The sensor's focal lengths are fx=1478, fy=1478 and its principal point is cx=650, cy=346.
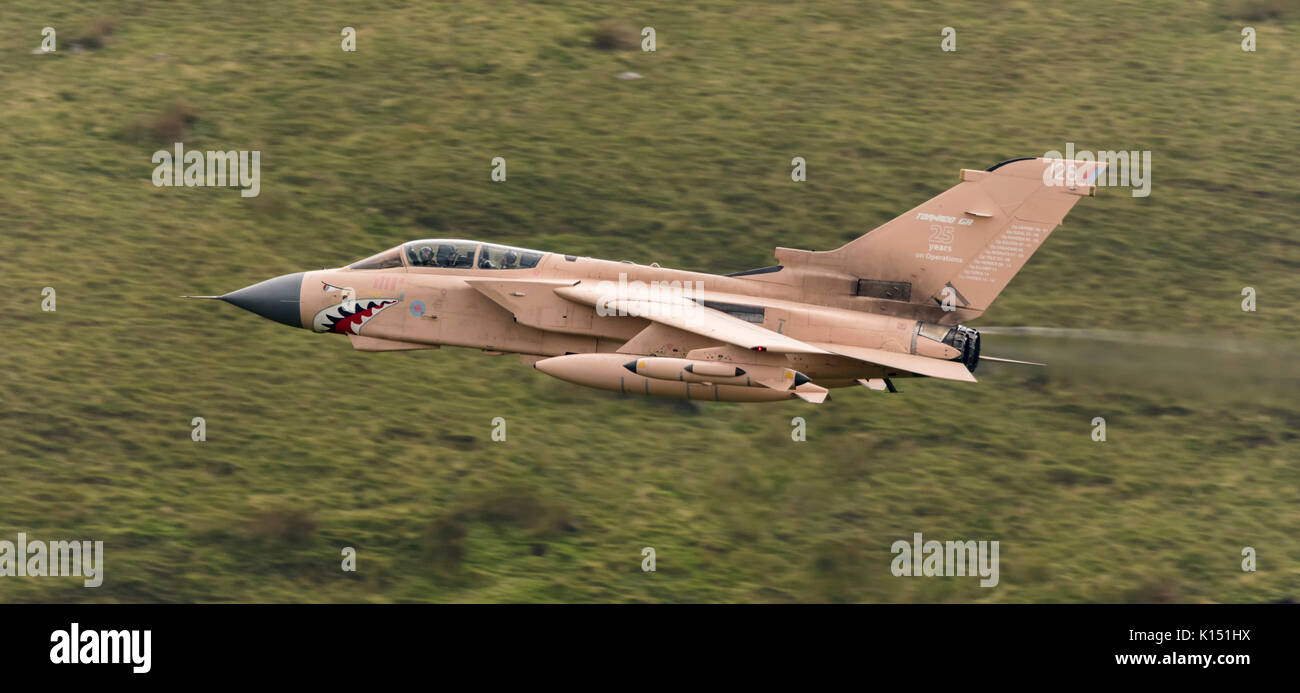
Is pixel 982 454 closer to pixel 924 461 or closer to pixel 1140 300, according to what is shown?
pixel 924 461

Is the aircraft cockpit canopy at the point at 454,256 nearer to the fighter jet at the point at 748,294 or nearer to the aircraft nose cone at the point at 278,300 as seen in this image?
the fighter jet at the point at 748,294

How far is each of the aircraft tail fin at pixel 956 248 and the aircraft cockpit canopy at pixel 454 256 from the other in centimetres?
497

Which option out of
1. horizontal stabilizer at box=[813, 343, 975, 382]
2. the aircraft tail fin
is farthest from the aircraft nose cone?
horizontal stabilizer at box=[813, 343, 975, 382]

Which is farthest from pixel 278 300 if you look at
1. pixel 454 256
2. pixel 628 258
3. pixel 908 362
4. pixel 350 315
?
pixel 628 258

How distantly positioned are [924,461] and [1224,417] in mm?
8028

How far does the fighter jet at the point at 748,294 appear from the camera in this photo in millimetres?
26922

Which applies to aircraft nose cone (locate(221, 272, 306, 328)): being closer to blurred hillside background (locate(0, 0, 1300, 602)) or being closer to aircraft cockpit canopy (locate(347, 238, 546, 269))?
aircraft cockpit canopy (locate(347, 238, 546, 269))

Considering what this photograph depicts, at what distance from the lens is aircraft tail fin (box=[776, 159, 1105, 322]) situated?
90.4 ft

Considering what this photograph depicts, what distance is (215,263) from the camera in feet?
126

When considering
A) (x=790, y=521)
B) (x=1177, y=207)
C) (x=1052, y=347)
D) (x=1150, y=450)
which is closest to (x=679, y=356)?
(x=790, y=521)

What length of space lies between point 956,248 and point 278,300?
12.9 metres

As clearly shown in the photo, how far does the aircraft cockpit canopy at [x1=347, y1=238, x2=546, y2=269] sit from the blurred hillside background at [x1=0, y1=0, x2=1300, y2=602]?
6459mm

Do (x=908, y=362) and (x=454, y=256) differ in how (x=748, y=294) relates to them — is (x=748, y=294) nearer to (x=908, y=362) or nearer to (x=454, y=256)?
(x=908, y=362)

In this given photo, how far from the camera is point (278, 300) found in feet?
92.8
